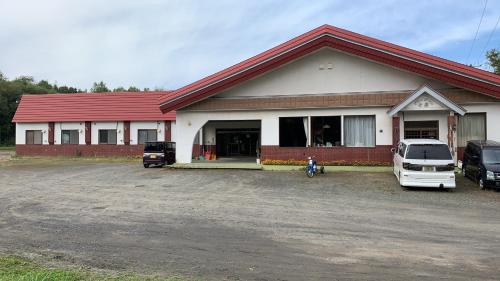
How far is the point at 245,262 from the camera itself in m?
6.17

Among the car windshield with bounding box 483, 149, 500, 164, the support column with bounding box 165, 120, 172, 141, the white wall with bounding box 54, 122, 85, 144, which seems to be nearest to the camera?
the car windshield with bounding box 483, 149, 500, 164

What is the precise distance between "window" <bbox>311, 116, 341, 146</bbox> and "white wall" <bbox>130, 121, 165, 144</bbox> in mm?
15956

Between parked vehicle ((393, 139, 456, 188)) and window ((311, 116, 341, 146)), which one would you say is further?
window ((311, 116, 341, 146))

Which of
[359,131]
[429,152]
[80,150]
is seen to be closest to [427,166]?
[429,152]

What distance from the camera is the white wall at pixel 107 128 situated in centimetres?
3450

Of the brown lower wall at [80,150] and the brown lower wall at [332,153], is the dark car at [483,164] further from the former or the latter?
the brown lower wall at [80,150]

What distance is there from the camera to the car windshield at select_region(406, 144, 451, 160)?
540 inches

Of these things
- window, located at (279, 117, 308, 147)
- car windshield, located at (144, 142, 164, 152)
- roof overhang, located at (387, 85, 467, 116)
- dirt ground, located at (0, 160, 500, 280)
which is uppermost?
roof overhang, located at (387, 85, 467, 116)

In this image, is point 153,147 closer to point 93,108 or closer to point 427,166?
point 93,108

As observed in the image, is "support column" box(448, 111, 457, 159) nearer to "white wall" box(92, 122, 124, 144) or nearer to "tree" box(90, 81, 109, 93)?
"white wall" box(92, 122, 124, 144)

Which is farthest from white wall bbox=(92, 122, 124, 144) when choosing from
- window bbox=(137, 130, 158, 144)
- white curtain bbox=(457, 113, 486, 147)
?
white curtain bbox=(457, 113, 486, 147)

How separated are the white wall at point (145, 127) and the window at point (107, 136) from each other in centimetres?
185

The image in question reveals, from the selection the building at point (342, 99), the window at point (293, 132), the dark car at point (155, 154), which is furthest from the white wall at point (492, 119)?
the dark car at point (155, 154)

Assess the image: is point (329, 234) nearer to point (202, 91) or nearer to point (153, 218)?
point (153, 218)
